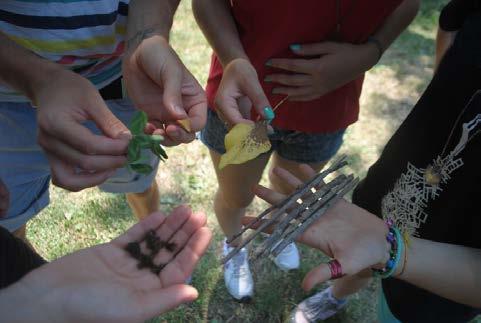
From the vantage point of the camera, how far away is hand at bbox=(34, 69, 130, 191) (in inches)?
57.7

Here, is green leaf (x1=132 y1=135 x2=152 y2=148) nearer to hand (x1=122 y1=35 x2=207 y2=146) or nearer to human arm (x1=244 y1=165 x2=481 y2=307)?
hand (x1=122 y1=35 x2=207 y2=146)

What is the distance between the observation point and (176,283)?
4.98 feet

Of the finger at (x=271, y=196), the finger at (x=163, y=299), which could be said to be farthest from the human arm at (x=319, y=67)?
the finger at (x=163, y=299)

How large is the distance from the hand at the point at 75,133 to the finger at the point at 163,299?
19.5 inches

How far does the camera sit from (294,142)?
90.2 inches

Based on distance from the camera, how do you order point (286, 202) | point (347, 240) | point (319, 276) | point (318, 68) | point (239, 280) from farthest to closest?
point (239, 280), point (318, 68), point (286, 202), point (347, 240), point (319, 276)

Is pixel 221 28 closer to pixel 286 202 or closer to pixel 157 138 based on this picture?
pixel 157 138

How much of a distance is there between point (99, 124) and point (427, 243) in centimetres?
132

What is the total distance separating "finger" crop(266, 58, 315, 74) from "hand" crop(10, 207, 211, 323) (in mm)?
913

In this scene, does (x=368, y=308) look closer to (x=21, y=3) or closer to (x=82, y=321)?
(x=82, y=321)

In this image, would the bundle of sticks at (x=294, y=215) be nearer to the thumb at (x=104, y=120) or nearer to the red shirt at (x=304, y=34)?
the red shirt at (x=304, y=34)

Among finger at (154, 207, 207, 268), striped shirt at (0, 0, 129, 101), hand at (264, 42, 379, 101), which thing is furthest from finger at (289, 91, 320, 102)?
striped shirt at (0, 0, 129, 101)

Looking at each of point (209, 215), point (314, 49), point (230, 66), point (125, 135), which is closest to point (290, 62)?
point (314, 49)

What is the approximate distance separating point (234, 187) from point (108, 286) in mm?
1113
